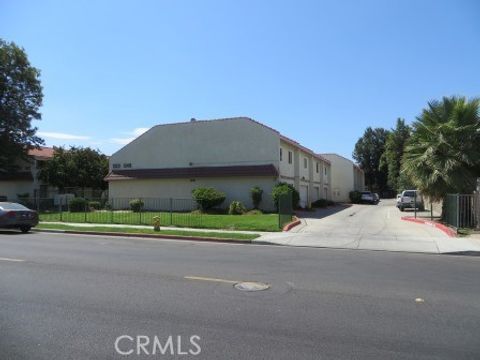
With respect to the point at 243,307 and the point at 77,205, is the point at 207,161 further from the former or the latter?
the point at 243,307

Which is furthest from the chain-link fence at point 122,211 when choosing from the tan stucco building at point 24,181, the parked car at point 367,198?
the parked car at point 367,198

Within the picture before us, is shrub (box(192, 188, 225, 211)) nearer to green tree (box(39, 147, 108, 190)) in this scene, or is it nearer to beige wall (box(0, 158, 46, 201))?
green tree (box(39, 147, 108, 190))

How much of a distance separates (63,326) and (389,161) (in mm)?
77929

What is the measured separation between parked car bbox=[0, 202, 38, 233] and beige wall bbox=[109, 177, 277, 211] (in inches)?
502

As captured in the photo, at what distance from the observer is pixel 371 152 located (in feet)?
311

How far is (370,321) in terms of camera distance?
20.4 feet

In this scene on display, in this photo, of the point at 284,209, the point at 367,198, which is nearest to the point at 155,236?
the point at 284,209

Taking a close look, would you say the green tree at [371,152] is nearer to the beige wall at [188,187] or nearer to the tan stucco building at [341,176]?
the tan stucco building at [341,176]

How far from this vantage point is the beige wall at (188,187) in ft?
105

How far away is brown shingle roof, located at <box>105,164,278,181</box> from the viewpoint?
31.6 m

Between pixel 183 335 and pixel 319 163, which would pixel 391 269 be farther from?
pixel 319 163

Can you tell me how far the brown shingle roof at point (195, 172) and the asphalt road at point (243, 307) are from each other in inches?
773

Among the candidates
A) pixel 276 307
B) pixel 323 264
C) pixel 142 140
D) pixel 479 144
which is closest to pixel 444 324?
pixel 276 307

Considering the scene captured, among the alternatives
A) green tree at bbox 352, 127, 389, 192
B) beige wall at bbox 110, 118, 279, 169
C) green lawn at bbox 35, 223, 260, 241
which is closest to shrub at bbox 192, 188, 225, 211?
beige wall at bbox 110, 118, 279, 169
